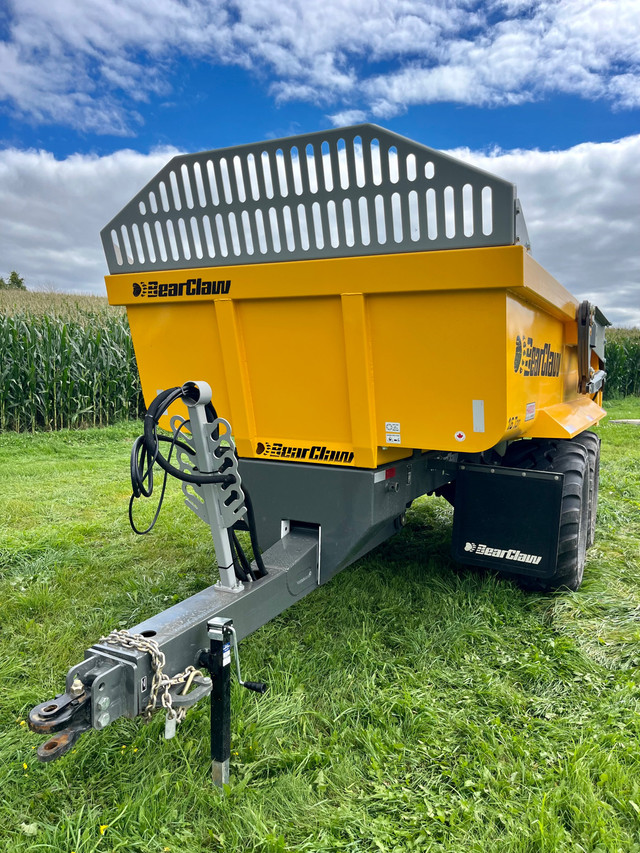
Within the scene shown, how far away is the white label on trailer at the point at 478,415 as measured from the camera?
2.64m

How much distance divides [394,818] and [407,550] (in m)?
2.57

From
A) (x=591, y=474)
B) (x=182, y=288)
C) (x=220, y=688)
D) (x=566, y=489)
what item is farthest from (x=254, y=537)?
(x=591, y=474)

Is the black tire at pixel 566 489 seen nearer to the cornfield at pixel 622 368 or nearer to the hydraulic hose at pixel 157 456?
the hydraulic hose at pixel 157 456

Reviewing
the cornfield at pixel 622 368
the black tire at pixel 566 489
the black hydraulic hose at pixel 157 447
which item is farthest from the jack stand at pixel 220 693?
the cornfield at pixel 622 368

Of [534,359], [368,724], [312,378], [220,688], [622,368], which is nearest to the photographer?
[220,688]

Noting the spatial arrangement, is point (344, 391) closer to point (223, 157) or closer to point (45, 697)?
point (223, 157)

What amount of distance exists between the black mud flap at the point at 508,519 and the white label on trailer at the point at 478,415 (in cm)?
77

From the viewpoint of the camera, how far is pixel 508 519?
11.0 feet

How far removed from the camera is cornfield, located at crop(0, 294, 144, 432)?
32.2 ft

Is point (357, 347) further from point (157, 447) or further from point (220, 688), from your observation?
point (220, 688)

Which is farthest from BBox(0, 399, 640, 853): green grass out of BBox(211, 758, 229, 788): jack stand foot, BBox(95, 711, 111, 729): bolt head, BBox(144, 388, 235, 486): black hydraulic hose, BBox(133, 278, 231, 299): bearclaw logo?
BBox(133, 278, 231, 299): bearclaw logo

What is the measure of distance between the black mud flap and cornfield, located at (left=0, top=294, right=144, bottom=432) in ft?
26.9

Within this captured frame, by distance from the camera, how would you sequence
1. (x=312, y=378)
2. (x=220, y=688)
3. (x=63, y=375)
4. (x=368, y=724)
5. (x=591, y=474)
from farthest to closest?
1. (x=63, y=375)
2. (x=591, y=474)
3. (x=312, y=378)
4. (x=368, y=724)
5. (x=220, y=688)

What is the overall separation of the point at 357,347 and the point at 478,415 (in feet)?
1.93
